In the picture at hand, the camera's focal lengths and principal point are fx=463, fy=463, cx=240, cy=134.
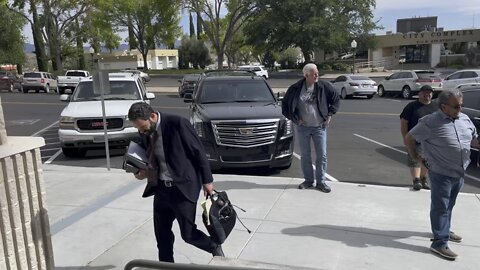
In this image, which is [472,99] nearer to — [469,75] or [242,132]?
[242,132]

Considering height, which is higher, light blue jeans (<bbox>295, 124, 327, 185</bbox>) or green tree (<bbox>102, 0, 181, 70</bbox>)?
green tree (<bbox>102, 0, 181, 70</bbox>)

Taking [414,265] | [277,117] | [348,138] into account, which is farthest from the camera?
[348,138]

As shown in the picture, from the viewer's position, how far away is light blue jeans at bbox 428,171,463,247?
438 cm

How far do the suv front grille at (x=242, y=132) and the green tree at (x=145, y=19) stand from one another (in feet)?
159

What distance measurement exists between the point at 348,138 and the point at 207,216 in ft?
28.5

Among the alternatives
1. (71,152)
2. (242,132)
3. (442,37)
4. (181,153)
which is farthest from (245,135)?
(442,37)

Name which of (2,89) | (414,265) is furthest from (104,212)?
(2,89)

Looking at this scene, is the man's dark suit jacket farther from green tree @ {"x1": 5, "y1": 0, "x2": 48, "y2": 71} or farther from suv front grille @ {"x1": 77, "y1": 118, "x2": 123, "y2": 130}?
green tree @ {"x1": 5, "y1": 0, "x2": 48, "y2": 71}

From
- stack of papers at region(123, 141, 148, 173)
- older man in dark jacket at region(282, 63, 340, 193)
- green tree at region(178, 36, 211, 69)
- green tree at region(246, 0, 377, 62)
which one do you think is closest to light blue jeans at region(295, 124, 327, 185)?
older man in dark jacket at region(282, 63, 340, 193)

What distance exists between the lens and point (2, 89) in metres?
36.2

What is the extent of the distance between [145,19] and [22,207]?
57.6m

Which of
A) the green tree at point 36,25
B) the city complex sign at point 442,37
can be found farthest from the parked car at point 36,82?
the city complex sign at point 442,37

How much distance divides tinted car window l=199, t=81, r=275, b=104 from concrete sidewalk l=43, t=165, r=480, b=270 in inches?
76.4

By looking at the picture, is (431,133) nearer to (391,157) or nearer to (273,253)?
(273,253)
